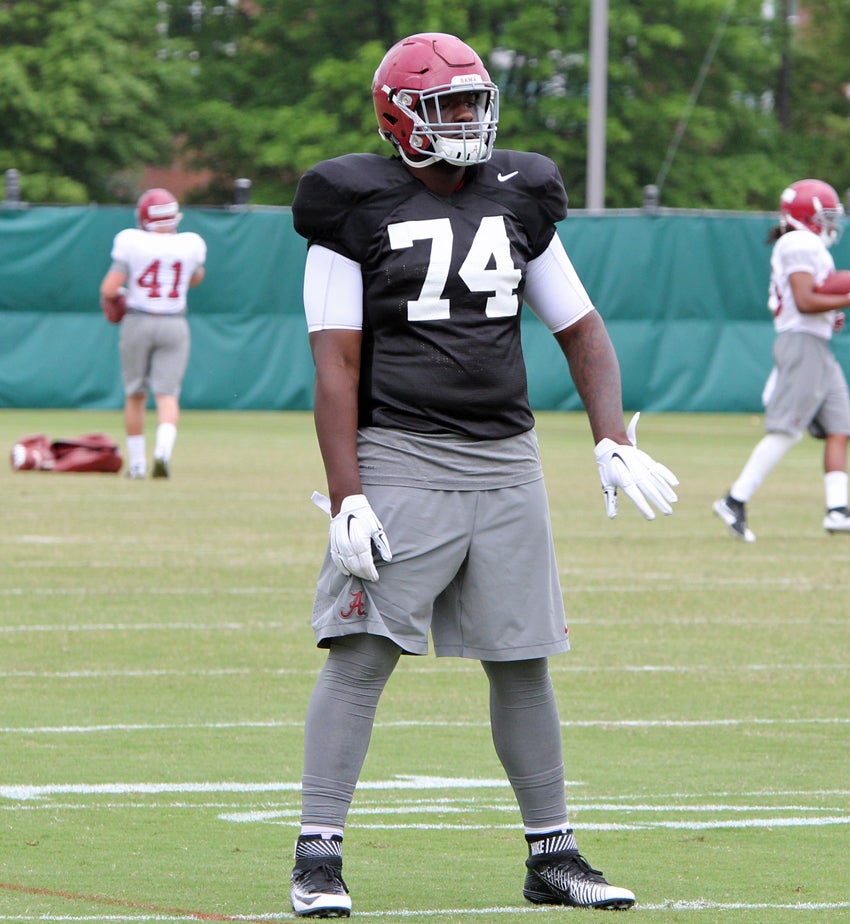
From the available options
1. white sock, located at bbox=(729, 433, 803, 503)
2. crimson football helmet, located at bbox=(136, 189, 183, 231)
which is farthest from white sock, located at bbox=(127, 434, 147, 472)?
white sock, located at bbox=(729, 433, 803, 503)

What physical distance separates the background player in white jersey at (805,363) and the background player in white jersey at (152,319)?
18.3ft

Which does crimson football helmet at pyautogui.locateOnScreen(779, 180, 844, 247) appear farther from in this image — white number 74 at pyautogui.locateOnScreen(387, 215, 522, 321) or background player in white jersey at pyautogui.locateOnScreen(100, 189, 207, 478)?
white number 74 at pyautogui.locateOnScreen(387, 215, 522, 321)

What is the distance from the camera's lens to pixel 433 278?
15.8 ft

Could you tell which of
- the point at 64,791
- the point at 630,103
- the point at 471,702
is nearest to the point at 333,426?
the point at 64,791

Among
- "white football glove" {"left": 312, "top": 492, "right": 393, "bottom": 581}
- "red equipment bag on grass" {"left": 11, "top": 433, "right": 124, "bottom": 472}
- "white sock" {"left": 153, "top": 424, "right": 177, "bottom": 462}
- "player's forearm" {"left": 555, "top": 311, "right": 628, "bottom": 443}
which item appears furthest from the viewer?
"red equipment bag on grass" {"left": 11, "top": 433, "right": 124, "bottom": 472}

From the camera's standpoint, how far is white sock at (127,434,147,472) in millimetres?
16969

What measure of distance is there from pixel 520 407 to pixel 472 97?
2.40 ft

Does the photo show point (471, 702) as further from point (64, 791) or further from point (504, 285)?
point (504, 285)

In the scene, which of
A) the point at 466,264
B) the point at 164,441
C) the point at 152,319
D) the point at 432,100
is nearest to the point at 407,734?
the point at 466,264

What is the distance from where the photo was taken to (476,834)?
5547mm

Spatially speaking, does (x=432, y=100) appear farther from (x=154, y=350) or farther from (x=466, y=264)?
(x=154, y=350)

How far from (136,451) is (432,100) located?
12326 mm

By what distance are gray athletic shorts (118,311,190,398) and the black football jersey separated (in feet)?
40.4

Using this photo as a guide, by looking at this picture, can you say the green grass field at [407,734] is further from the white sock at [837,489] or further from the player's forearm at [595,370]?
the player's forearm at [595,370]
